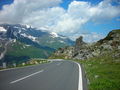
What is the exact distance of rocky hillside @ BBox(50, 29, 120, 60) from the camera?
66.2 meters

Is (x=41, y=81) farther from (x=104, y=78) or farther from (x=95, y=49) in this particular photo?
(x=95, y=49)

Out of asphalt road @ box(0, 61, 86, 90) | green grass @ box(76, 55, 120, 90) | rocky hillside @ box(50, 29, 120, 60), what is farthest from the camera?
rocky hillside @ box(50, 29, 120, 60)

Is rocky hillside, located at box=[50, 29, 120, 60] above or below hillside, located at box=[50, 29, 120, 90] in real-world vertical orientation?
above

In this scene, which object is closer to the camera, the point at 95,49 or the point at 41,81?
the point at 41,81

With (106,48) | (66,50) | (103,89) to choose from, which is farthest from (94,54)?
(66,50)

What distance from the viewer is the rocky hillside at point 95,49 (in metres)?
66.2

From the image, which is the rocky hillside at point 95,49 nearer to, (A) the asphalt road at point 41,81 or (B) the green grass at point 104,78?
(B) the green grass at point 104,78

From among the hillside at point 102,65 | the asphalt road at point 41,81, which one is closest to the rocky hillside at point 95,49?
the hillside at point 102,65

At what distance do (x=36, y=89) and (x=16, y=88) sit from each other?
1112 mm

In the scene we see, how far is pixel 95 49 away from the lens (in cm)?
7544

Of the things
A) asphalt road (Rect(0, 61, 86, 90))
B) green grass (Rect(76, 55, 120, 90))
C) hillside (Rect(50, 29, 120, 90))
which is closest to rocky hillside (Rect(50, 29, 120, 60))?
A: hillside (Rect(50, 29, 120, 90))

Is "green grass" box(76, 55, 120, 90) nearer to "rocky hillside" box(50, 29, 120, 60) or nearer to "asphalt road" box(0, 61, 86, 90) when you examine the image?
"asphalt road" box(0, 61, 86, 90)

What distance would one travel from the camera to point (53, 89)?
9281 mm

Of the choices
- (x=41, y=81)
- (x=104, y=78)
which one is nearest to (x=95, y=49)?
(x=104, y=78)
